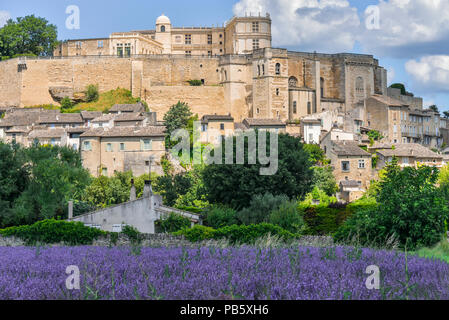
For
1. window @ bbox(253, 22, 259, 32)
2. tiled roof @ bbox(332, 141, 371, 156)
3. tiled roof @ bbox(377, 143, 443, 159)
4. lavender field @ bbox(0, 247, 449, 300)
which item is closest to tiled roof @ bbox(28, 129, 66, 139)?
tiled roof @ bbox(332, 141, 371, 156)

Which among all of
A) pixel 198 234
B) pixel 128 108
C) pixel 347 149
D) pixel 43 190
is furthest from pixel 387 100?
pixel 198 234

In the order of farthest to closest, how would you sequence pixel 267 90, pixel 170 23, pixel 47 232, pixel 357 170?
pixel 170 23 < pixel 267 90 < pixel 357 170 < pixel 47 232

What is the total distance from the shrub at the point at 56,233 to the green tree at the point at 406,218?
741 centimetres

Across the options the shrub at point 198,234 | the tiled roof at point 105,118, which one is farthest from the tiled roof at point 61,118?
the shrub at point 198,234

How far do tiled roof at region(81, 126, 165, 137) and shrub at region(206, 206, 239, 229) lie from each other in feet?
74.6

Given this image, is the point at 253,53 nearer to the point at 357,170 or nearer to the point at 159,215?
the point at 357,170

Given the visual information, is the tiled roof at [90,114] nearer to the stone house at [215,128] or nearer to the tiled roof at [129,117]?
the tiled roof at [129,117]

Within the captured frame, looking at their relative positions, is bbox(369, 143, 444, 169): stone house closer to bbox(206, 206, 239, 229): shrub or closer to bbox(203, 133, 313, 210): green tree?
bbox(203, 133, 313, 210): green tree

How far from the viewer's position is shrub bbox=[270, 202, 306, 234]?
85.8ft

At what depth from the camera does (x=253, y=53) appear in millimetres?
68375

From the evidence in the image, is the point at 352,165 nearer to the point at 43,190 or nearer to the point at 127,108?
the point at 127,108
